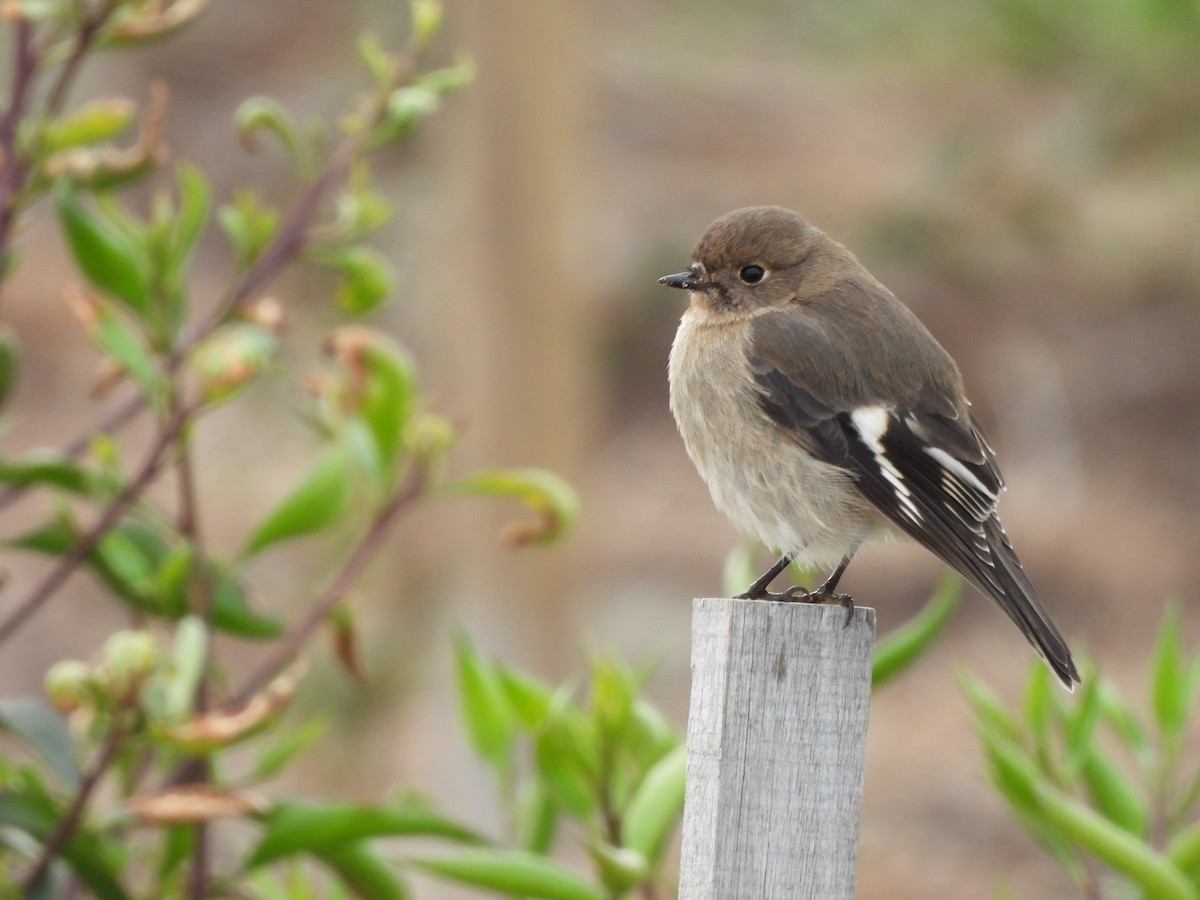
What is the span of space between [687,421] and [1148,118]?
876cm

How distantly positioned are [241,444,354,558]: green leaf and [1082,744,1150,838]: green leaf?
1323 mm

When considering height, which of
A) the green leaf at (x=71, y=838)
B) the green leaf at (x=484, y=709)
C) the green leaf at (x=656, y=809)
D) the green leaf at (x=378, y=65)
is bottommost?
the green leaf at (x=71, y=838)

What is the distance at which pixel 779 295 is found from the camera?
3.31m

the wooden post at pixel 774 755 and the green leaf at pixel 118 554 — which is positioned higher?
the green leaf at pixel 118 554

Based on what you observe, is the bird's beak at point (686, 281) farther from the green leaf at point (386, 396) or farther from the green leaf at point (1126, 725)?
the green leaf at point (1126, 725)

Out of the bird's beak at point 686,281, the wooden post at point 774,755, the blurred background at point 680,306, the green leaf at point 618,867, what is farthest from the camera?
the blurred background at point 680,306

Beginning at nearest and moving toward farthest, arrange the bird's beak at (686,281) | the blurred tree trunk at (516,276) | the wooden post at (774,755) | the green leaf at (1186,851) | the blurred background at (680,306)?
the wooden post at (774,755), the green leaf at (1186,851), the bird's beak at (686,281), the blurred tree trunk at (516,276), the blurred background at (680,306)

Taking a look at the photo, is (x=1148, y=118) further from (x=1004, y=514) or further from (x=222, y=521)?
(x=222, y=521)

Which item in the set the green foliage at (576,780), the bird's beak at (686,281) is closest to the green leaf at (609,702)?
the green foliage at (576,780)

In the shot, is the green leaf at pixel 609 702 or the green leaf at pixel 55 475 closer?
the green leaf at pixel 609 702

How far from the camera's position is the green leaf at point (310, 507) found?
2596 millimetres

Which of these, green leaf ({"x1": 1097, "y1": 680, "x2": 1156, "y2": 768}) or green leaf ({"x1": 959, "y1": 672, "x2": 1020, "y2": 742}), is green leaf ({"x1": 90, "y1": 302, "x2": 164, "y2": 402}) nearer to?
green leaf ({"x1": 959, "y1": 672, "x2": 1020, "y2": 742})

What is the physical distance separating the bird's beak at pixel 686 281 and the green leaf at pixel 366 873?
1312mm

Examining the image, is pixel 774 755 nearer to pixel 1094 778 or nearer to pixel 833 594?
pixel 833 594
